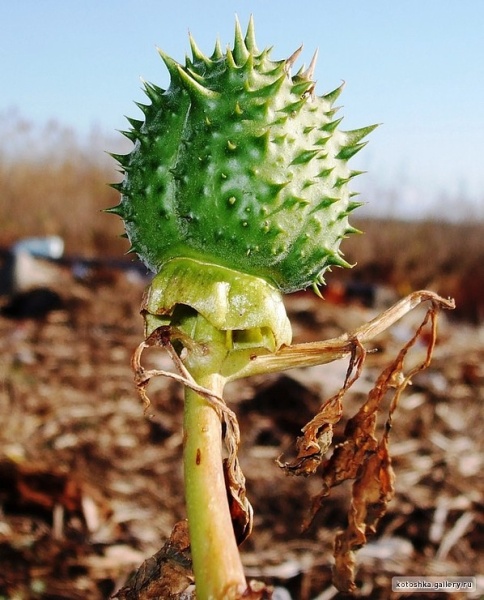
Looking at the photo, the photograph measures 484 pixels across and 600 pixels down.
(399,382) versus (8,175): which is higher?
(8,175)

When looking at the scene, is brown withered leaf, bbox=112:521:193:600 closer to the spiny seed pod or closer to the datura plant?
the datura plant

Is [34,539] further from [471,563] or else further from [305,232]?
[305,232]

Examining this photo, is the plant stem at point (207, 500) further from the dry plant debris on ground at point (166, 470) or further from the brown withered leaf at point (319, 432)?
the dry plant debris on ground at point (166, 470)

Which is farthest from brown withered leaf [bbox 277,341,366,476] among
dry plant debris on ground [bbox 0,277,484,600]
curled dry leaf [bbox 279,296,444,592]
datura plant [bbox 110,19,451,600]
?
dry plant debris on ground [bbox 0,277,484,600]

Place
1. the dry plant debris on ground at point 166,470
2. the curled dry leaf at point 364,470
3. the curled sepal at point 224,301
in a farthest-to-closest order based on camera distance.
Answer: the dry plant debris on ground at point 166,470 < the curled dry leaf at point 364,470 < the curled sepal at point 224,301

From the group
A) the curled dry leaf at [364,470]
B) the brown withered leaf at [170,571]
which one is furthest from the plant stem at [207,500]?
the curled dry leaf at [364,470]

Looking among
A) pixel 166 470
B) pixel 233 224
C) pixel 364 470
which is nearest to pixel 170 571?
pixel 364 470

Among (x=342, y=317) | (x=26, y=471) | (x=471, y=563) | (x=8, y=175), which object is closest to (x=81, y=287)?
(x=342, y=317)
